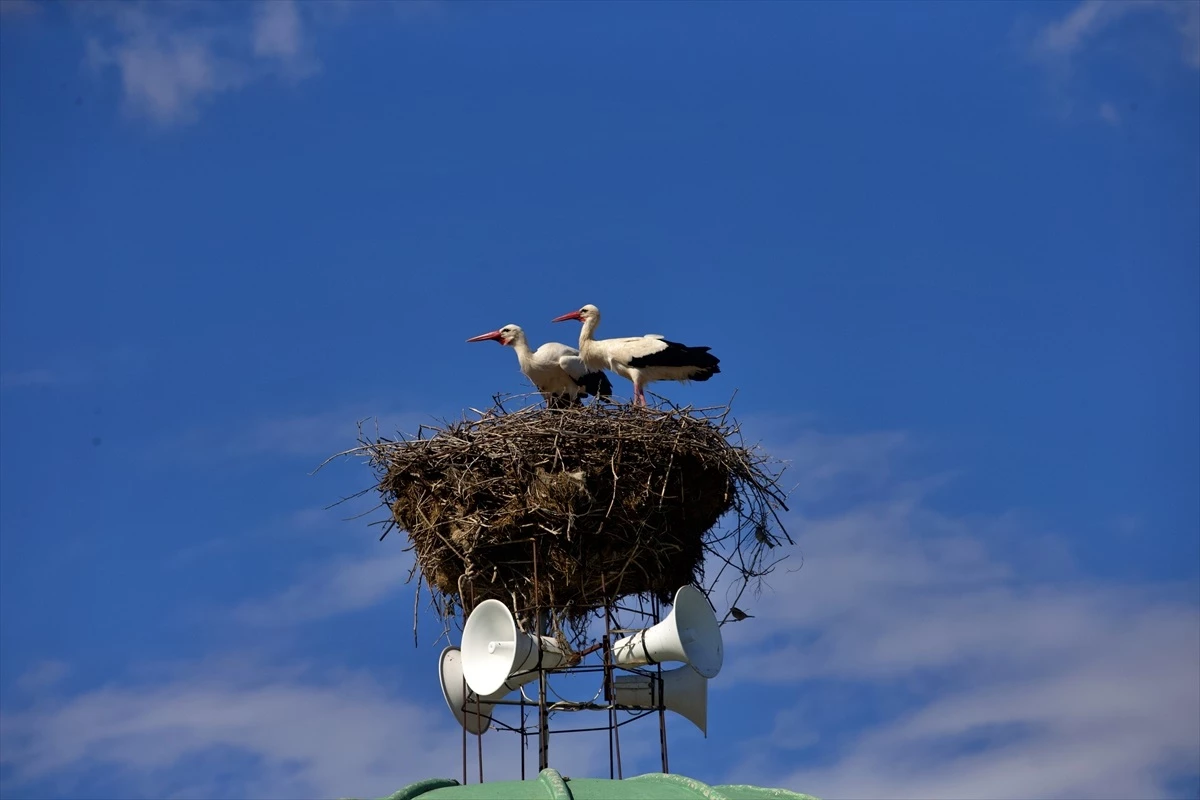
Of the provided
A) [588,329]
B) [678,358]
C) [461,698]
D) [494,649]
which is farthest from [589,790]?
[588,329]

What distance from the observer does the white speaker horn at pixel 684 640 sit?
11.6 m

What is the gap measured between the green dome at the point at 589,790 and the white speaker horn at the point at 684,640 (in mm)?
2073

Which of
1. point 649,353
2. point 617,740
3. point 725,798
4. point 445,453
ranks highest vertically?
point 649,353

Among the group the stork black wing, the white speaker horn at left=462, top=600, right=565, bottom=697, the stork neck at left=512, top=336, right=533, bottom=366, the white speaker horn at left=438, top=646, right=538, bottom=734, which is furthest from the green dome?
the stork neck at left=512, top=336, right=533, bottom=366

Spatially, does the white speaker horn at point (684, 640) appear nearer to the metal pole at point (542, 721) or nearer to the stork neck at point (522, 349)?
the metal pole at point (542, 721)

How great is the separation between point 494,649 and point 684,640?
A: 1191mm

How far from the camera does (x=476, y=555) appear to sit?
12.2m

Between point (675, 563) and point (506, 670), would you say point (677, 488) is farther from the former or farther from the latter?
point (506, 670)

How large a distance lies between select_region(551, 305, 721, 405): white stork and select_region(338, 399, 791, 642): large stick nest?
2254 millimetres

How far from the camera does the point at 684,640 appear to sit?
38.1ft

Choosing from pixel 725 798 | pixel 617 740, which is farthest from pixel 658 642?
pixel 725 798

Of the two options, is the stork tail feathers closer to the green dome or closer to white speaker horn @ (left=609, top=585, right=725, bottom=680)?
white speaker horn @ (left=609, top=585, right=725, bottom=680)

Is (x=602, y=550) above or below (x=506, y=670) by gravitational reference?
above

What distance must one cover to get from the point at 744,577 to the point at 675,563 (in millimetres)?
526
